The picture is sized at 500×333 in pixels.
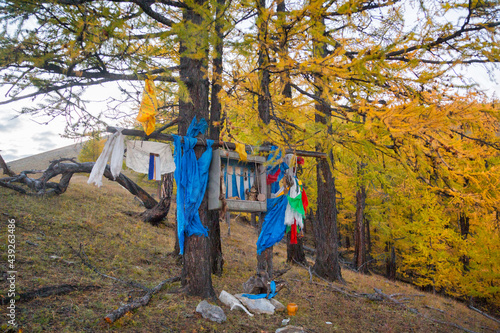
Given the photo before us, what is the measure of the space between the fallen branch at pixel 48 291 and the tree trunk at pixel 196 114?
1.66m

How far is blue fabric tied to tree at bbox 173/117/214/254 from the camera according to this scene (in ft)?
17.3

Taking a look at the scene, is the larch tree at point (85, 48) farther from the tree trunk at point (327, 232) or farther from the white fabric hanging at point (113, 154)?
the tree trunk at point (327, 232)

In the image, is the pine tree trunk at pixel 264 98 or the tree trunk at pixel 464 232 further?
the tree trunk at pixel 464 232

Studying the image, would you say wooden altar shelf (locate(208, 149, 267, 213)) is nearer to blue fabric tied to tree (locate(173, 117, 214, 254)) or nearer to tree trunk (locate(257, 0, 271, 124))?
blue fabric tied to tree (locate(173, 117, 214, 254))

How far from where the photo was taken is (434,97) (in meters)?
5.65

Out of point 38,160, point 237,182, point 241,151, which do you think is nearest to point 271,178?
point 237,182

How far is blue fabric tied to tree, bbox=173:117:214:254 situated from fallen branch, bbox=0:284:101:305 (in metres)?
1.73

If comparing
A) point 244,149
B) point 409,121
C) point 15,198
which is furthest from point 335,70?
point 15,198

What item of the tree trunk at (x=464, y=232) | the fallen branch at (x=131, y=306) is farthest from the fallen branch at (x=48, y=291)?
the tree trunk at (x=464, y=232)

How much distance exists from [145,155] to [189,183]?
103cm

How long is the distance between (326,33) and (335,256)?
6.27m

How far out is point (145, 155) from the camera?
5.54m

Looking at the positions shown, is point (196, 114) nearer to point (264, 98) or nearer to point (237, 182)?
point (264, 98)

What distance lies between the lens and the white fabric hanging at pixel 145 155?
5.39 meters
